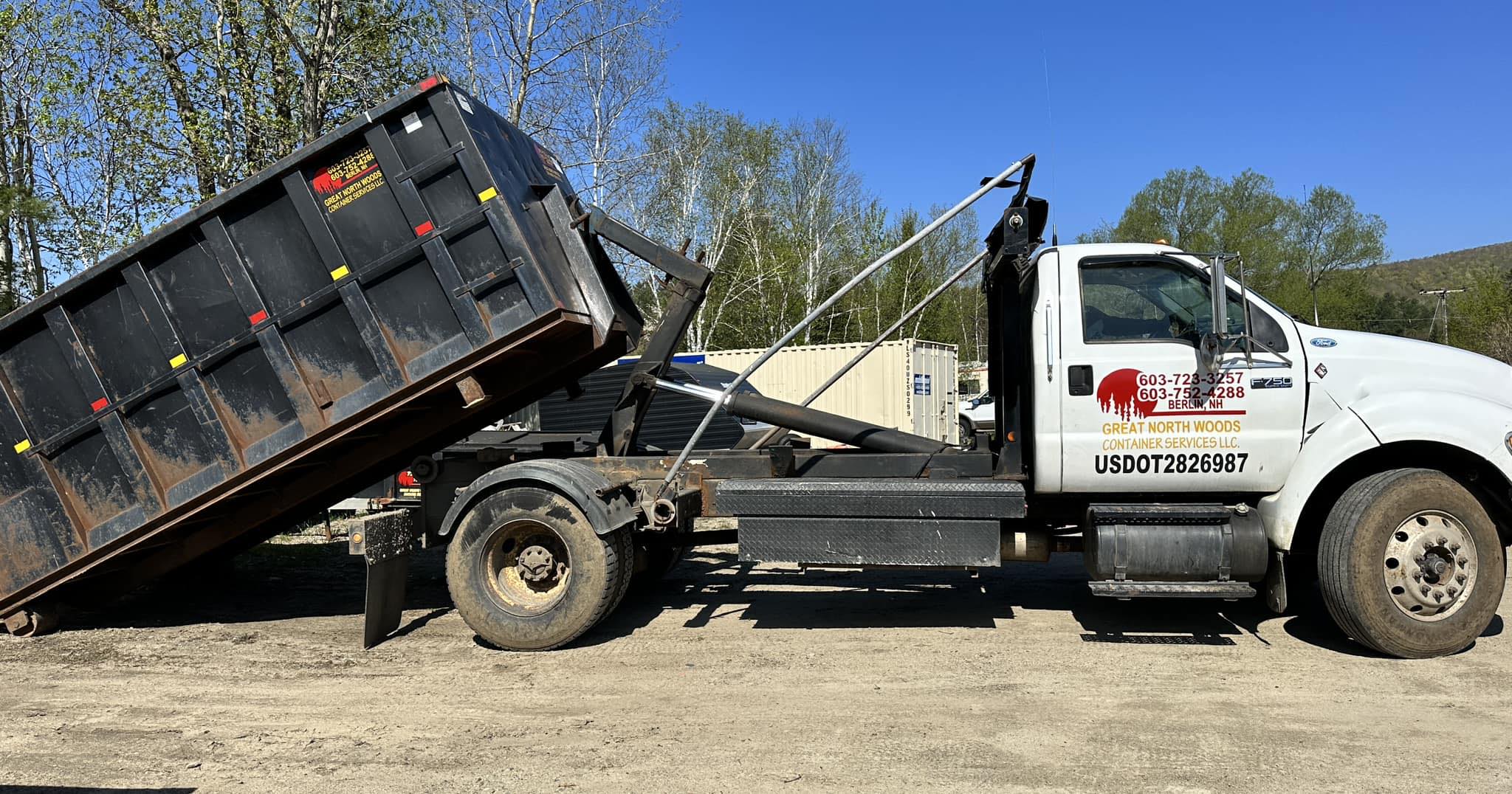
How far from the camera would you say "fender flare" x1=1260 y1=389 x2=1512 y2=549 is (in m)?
5.05

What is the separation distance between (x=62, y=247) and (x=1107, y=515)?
64.2ft

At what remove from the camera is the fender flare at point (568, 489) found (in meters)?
5.57

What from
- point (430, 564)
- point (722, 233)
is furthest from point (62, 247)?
point (722, 233)

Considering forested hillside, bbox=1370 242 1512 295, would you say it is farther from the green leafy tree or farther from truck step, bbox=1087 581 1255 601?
truck step, bbox=1087 581 1255 601

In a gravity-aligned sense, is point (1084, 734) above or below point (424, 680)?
below

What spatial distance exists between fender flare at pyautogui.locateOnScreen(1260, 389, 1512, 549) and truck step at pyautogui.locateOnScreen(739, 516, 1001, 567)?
5.56 feet

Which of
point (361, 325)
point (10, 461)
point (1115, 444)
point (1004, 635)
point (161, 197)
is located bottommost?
point (1004, 635)

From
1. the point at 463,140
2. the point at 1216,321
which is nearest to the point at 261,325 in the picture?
the point at 463,140

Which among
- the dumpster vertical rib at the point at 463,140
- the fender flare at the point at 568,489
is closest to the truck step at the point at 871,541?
the fender flare at the point at 568,489

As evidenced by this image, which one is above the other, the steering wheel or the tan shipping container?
the steering wheel

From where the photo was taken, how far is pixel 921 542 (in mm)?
5504

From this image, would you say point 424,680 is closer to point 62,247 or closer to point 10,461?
point 10,461

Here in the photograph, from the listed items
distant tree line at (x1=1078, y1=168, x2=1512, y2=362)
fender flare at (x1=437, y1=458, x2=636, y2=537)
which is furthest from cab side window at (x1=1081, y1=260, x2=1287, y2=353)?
distant tree line at (x1=1078, y1=168, x2=1512, y2=362)

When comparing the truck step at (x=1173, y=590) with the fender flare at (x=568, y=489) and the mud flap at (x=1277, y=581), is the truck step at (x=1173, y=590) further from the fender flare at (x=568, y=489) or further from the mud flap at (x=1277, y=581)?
the fender flare at (x=568, y=489)
